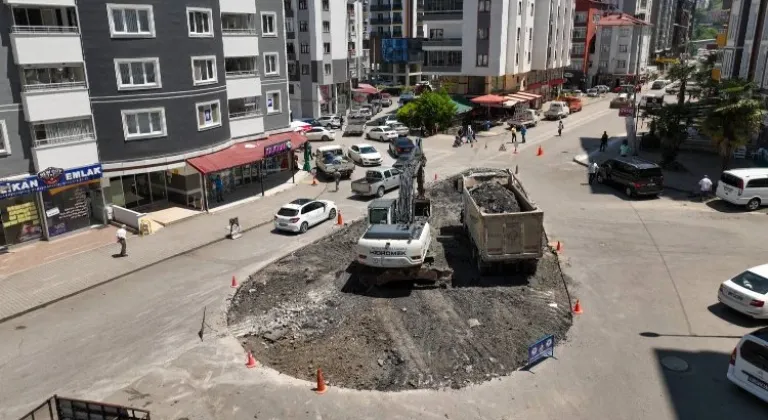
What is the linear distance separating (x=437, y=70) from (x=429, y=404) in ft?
202

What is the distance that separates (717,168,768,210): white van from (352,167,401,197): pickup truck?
20175 mm

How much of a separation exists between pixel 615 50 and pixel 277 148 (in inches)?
3509

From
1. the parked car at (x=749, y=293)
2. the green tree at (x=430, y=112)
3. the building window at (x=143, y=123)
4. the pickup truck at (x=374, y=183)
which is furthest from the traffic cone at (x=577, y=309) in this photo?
the green tree at (x=430, y=112)

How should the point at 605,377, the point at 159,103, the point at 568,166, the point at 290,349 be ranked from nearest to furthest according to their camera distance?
the point at 605,377
the point at 290,349
the point at 159,103
the point at 568,166

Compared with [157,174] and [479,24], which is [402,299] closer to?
[157,174]

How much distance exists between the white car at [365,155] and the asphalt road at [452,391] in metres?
16.8

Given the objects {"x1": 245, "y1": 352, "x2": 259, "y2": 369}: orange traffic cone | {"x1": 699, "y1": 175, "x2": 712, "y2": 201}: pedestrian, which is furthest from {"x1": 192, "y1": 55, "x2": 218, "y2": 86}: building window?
{"x1": 699, "y1": 175, "x2": 712, "y2": 201}: pedestrian

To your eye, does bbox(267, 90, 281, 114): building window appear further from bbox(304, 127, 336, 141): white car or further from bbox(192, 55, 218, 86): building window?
bbox(304, 127, 336, 141): white car

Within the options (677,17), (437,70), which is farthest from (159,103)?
(677,17)

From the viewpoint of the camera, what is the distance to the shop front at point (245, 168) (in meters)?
33.8

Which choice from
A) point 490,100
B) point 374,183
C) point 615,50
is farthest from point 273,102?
point 615,50

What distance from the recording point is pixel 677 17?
587 feet

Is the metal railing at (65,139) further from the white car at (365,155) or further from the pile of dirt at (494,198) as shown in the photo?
the white car at (365,155)

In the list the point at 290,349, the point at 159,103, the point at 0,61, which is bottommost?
the point at 290,349
